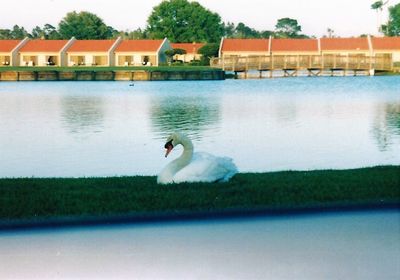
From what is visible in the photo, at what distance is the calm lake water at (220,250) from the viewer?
6.34 metres

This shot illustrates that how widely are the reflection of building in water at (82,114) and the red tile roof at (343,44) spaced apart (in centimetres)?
5581

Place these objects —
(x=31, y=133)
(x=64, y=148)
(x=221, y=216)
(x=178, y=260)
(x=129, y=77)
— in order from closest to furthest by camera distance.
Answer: (x=178, y=260) → (x=221, y=216) → (x=64, y=148) → (x=31, y=133) → (x=129, y=77)

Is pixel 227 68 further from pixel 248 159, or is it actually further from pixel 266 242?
pixel 266 242

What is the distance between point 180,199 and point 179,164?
4.36 ft

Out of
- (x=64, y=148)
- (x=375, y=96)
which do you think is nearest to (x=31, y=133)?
(x=64, y=148)

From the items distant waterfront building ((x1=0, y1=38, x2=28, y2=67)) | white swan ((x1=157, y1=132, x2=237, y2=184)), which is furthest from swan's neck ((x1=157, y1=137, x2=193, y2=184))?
distant waterfront building ((x1=0, y1=38, x2=28, y2=67))

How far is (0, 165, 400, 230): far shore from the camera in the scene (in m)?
8.33

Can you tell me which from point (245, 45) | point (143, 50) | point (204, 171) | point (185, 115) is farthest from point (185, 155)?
point (245, 45)

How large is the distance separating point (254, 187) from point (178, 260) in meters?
3.23

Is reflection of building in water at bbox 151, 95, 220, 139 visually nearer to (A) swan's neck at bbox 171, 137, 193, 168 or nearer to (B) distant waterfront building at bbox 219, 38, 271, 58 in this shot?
(A) swan's neck at bbox 171, 137, 193, 168

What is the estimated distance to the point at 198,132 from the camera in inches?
863

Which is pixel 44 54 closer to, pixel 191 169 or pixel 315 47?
pixel 315 47

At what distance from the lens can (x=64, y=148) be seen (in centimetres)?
1839

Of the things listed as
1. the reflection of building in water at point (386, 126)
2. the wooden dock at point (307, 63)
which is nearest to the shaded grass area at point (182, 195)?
the reflection of building in water at point (386, 126)
